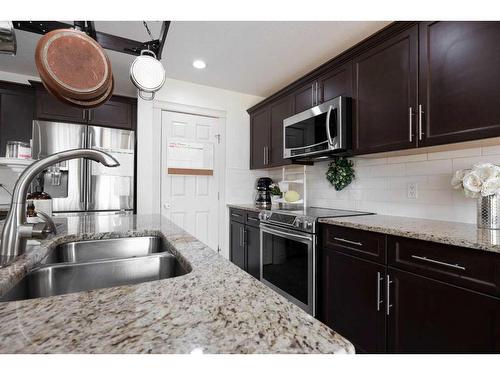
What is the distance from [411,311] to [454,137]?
98 cm

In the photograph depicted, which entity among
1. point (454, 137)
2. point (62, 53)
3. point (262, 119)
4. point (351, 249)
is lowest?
point (351, 249)

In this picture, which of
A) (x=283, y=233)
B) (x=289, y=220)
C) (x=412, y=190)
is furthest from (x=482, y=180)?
(x=283, y=233)

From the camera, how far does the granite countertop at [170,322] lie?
333 millimetres

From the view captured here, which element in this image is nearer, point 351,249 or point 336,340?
point 336,340

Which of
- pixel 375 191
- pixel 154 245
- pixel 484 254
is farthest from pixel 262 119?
pixel 484 254

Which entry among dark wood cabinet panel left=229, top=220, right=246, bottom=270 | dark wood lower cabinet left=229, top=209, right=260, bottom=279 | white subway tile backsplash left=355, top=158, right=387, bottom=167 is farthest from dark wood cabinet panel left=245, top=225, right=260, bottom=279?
white subway tile backsplash left=355, top=158, right=387, bottom=167

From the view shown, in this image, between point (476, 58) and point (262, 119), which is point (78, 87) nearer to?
point (476, 58)

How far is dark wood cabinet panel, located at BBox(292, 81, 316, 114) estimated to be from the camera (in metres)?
2.42

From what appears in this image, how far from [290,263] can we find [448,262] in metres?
1.19

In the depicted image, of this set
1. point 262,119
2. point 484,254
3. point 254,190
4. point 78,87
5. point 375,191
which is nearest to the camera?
point 78,87

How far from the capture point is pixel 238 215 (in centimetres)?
314

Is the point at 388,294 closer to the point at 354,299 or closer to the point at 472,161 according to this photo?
the point at 354,299

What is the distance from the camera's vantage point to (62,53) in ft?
3.01

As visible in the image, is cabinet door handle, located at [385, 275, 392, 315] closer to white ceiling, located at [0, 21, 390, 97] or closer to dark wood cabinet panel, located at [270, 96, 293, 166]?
dark wood cabinet panel, located at [270, 96, 293, 166]
